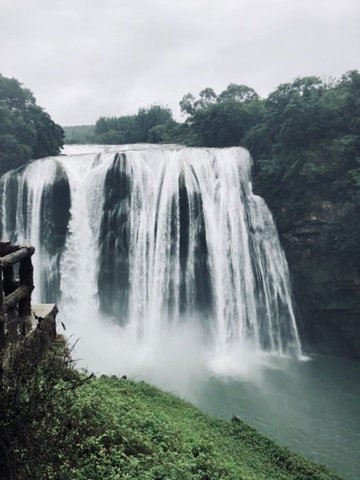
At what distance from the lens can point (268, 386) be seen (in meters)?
15.3

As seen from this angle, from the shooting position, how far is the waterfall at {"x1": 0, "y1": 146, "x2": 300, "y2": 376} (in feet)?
64.0

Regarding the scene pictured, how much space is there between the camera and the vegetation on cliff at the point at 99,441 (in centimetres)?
357

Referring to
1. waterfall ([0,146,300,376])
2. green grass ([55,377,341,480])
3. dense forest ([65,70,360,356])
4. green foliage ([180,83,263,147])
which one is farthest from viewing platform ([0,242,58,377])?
green foliage ([180,83,263,147])

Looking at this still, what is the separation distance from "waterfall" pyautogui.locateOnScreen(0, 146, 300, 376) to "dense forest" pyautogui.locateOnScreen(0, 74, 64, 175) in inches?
54.3

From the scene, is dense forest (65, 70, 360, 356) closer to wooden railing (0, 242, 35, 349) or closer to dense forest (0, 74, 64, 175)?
dense forest (0, 74, 64, 175)

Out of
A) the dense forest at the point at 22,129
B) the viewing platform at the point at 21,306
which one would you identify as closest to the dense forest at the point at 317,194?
the dense forest at the point at 22,129

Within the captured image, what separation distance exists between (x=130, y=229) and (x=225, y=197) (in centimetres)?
493

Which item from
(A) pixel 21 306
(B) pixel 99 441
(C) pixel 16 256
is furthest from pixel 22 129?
(B) pixel 99 441

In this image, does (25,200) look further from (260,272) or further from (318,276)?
(318,276)

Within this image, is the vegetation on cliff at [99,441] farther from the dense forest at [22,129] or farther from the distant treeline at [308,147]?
the dense forest at [22,129]

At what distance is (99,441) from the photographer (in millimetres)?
4719

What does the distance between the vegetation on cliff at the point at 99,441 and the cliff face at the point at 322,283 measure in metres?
11.9

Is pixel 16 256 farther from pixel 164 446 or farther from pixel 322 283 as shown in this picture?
pixel 322 283

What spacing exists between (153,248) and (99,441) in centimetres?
1509
